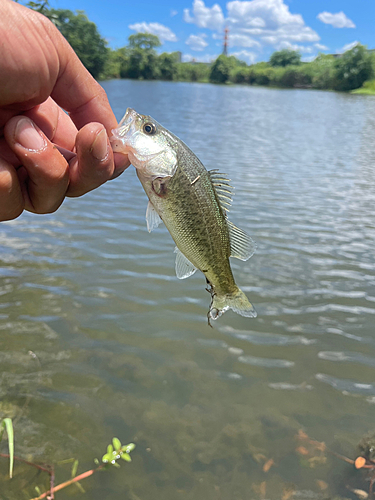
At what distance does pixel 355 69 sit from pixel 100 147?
126 metres

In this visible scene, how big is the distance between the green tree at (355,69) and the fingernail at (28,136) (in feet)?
411

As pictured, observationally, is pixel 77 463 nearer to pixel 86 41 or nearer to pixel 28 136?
pixel 28 136

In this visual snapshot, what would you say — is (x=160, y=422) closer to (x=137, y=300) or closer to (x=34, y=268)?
(x=137, y=300)

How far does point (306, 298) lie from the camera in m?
6.42

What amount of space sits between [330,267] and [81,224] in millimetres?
5736

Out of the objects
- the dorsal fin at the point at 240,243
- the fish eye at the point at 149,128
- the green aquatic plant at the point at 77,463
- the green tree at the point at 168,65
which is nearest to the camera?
the fish eye at the point at 149,128

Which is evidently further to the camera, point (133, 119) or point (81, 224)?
point (81, 224)

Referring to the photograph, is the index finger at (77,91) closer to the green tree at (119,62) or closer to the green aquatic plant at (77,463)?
the green aquatic plant at (77,463)

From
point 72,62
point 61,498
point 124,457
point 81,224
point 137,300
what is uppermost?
point 72,62

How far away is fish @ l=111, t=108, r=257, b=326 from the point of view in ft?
7.37

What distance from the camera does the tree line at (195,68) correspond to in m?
86.8

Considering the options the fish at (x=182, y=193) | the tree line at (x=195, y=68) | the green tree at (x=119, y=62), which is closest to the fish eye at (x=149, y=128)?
the fish at (x=182, y=193)

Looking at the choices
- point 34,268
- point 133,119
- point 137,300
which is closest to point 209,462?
point 137,300

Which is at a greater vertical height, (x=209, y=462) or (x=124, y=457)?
(x=124, y=457)
